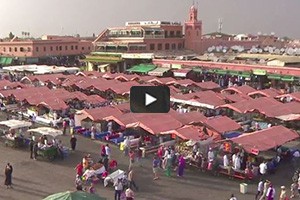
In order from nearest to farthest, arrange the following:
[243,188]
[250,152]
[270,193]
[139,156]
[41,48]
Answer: [270,193], [243,188], [250,152], [139,156], [41,48]

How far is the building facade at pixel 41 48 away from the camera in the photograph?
178 feet

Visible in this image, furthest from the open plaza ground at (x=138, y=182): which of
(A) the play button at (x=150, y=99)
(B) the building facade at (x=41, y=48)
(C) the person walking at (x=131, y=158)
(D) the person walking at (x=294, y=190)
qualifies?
(B) the building facade at (x=41, y=48)

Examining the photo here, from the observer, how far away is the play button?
5.57 meters

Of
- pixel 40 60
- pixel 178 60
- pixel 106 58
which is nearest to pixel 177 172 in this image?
pixel 178 60

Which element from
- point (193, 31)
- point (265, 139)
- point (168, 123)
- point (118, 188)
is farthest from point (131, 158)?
point (193, 31)

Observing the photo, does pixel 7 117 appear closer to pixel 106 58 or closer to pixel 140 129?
pixel 140 129

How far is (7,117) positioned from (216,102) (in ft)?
41.2

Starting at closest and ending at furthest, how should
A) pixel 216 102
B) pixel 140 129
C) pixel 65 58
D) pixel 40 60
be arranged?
pixel 140 129
pixel 216 102
pixel 40 60
pixel 65 58

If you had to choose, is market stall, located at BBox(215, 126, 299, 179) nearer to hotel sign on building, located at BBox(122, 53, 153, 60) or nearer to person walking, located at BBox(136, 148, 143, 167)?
person walking, located at BBox(136, 148, 143, 167)

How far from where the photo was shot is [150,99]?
220 inches

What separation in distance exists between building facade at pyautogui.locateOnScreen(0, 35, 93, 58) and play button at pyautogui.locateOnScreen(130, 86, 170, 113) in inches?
2003

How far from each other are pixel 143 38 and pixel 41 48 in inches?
584

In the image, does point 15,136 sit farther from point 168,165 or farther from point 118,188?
point 118,188

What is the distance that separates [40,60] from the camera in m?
54.9
